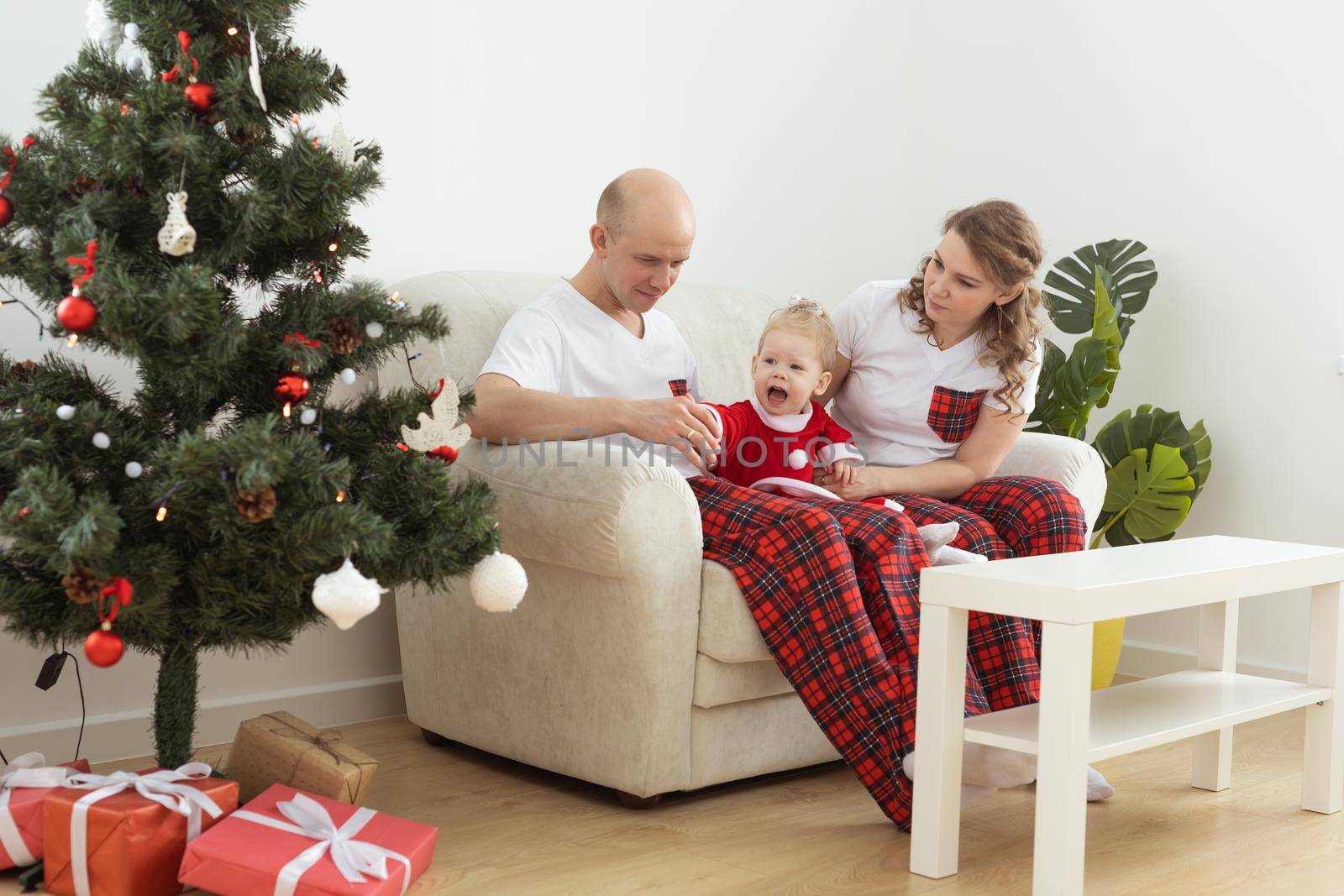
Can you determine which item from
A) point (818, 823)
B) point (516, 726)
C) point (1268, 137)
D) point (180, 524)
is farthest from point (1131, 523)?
point (180, 524)

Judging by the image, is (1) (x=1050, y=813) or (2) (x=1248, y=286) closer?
(1) (x=1050, y=813)

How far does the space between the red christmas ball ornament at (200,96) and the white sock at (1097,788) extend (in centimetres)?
169

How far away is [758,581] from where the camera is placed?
2.03 metres

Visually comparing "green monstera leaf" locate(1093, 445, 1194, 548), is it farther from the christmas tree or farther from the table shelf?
the christmas tree

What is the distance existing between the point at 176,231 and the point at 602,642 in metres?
0.91

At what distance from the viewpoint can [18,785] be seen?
1.75 metres

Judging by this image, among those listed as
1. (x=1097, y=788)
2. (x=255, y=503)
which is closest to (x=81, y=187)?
(x=255, y=503)

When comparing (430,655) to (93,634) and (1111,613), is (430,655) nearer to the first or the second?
(93,634)

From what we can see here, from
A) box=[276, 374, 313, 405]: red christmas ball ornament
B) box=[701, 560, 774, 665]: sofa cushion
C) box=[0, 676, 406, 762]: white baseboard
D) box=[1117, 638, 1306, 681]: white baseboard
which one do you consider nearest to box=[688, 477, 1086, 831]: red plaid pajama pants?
box=[701, 560, 774, 665]: sofa cushion

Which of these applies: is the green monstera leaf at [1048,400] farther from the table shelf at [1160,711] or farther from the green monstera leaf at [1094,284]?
the table shelf at [1160,711]

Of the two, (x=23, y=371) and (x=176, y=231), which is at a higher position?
(x=176, y=231)

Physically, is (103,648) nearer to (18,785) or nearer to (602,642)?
(18,785)

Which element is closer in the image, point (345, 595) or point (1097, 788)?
point (345, 595)

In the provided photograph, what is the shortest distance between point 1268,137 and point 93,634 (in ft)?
8.99
